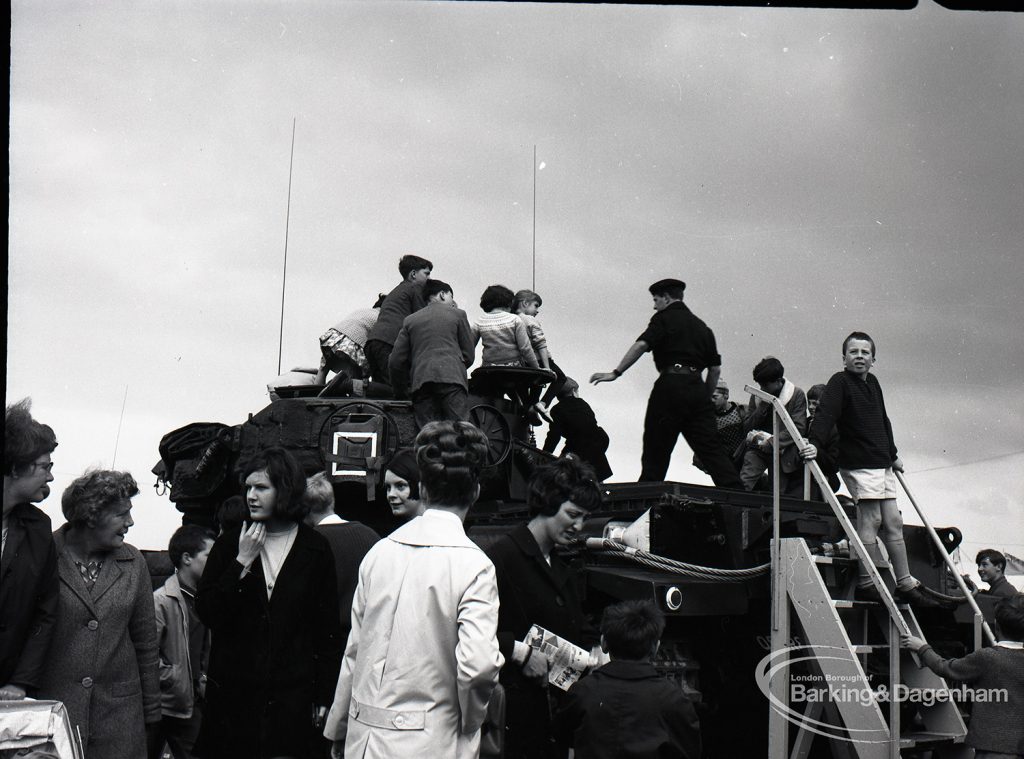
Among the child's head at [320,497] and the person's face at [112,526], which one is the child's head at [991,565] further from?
the person's face at [112,526]

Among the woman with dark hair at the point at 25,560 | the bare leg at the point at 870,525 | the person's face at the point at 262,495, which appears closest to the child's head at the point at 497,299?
the bare leg at the point at 870,525

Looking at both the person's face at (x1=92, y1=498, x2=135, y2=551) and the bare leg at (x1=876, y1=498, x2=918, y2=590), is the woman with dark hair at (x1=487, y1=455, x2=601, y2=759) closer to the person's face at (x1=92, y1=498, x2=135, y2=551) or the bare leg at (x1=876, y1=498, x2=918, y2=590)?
the person's face at (x1=92, y1=498, x2=135, y2=551)

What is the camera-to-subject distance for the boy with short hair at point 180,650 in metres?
5.87

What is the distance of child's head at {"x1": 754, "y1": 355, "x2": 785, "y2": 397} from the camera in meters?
10.0

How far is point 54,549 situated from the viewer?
4426 mm

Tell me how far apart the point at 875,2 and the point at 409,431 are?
7.13 m

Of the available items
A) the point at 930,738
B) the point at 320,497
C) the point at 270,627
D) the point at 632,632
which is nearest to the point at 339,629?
the point at 270,627

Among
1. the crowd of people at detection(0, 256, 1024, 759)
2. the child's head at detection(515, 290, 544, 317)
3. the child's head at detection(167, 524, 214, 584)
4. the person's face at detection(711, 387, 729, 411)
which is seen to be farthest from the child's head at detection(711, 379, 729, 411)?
the child's head at detection(167, 524, 214, 584)

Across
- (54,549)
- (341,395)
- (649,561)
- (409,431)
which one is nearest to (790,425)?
(649,561)

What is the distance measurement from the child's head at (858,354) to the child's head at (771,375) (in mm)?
1423

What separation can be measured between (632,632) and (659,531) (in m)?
3.04

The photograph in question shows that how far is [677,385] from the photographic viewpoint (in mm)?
9352

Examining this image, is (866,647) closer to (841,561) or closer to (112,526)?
(841,561)

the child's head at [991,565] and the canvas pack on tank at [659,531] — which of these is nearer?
the canvas pack on tank at [659,531]
